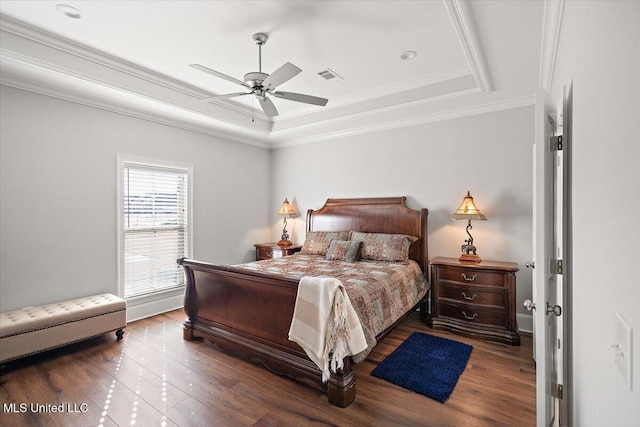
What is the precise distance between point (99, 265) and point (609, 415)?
4385 millimetres

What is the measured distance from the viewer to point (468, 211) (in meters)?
3.65

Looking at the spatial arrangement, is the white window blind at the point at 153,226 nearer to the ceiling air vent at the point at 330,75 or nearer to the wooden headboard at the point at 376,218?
the wooden headboard at the point at 376,218

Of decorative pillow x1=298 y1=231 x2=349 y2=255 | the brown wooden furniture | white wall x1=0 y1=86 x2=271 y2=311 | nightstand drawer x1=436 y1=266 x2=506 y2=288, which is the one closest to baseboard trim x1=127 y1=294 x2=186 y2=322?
white wall x1=0 y1=86 x2=271 y2=311

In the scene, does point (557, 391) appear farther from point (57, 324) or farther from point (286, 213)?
point (286, 213)

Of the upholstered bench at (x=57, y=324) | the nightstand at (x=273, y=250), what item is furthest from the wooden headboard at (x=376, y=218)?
the upholstered bench at (x=57, y=324)

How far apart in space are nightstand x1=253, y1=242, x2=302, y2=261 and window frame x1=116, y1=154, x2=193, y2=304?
1.15m

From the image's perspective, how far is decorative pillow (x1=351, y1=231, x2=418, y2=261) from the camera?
12.9 ft

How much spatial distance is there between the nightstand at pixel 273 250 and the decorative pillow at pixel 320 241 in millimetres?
456

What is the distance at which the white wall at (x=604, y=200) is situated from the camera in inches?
27.2

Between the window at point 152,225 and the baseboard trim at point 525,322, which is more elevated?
the window at point 152,225

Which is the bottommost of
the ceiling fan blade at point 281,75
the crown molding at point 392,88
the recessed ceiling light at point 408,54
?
the ceiling fan blade at point 281,75

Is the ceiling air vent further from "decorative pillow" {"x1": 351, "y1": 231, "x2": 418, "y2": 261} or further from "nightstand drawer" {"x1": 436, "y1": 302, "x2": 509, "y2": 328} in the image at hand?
"nightstand drawer" {"x1": 436, "y1": 302, "x2": 509, "y2": 328}

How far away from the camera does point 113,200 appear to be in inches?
150

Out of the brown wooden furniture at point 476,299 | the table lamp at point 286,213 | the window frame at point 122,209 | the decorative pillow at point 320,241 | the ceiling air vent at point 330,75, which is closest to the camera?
the brown wooden furniture at point 476,299
